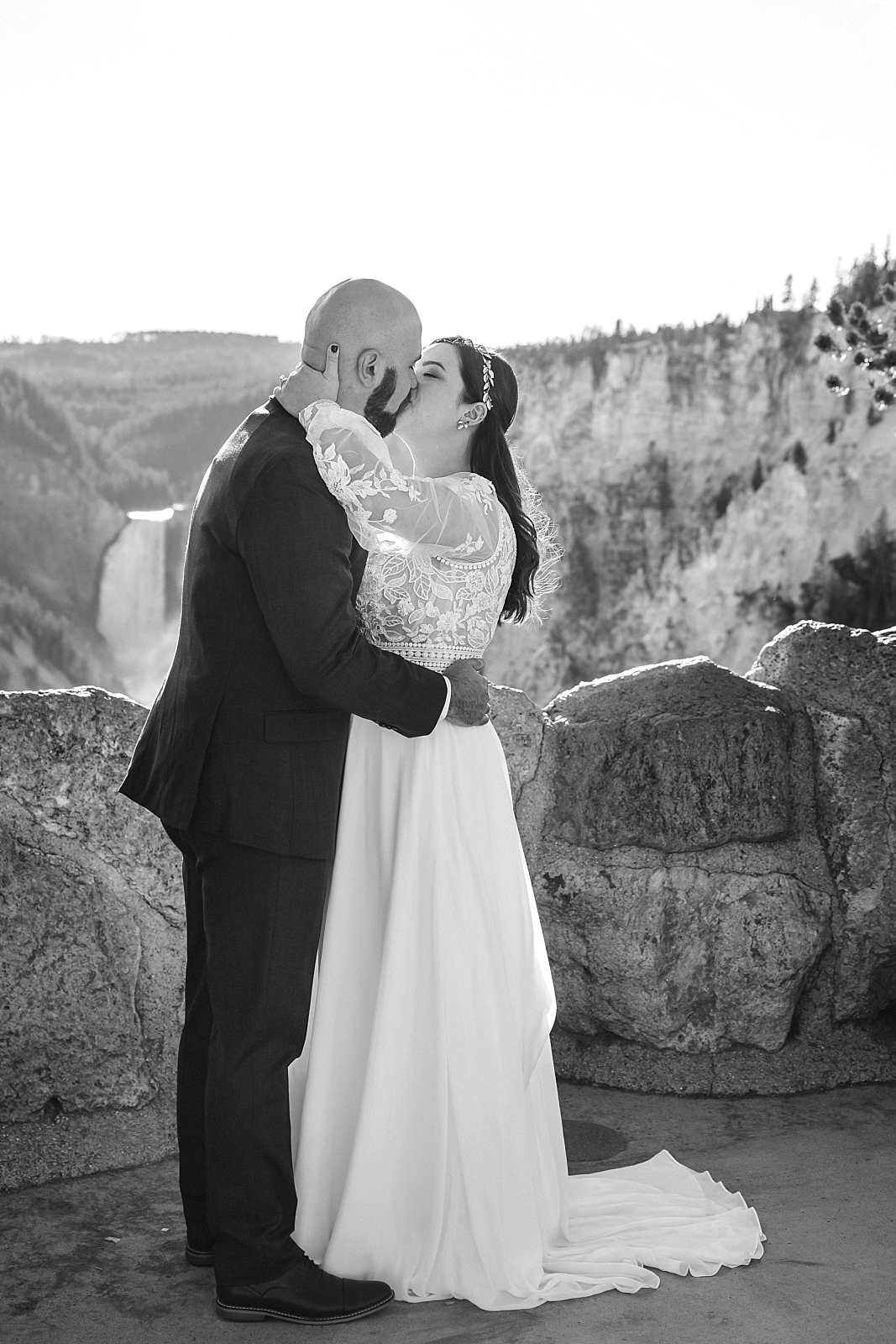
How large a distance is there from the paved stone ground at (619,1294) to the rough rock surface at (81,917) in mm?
235

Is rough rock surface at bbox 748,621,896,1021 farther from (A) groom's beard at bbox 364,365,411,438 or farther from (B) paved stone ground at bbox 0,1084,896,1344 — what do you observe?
(A) groom's beard at bbox 364,365,411,438

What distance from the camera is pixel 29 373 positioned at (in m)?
31.9

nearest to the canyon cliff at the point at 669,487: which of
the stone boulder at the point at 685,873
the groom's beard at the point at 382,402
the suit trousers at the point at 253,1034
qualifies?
the stone boulder at the point at 685,873

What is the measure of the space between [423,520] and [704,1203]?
1446mm

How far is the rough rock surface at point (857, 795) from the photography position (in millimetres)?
3330

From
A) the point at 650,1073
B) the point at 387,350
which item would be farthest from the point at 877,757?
the point at 387,350

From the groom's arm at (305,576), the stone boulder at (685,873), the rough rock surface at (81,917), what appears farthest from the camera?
the stone boulder at (685,873)

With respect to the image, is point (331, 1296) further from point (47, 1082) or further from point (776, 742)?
point (776, 742)

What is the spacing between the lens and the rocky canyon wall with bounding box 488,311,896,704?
26250mm

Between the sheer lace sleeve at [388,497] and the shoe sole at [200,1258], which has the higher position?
the sheer lace sleeve at [388,497]

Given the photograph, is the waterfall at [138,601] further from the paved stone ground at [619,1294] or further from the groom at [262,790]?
the groom at [262,790]

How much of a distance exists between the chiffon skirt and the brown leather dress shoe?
0.08 meters

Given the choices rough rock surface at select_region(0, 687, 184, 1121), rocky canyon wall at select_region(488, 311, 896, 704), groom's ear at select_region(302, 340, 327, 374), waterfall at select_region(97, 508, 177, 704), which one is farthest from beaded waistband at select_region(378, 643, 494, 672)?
waterfall at select_region(97, 508, 177, 704)

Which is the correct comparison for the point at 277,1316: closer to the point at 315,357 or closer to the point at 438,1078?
the point at 438,1078
